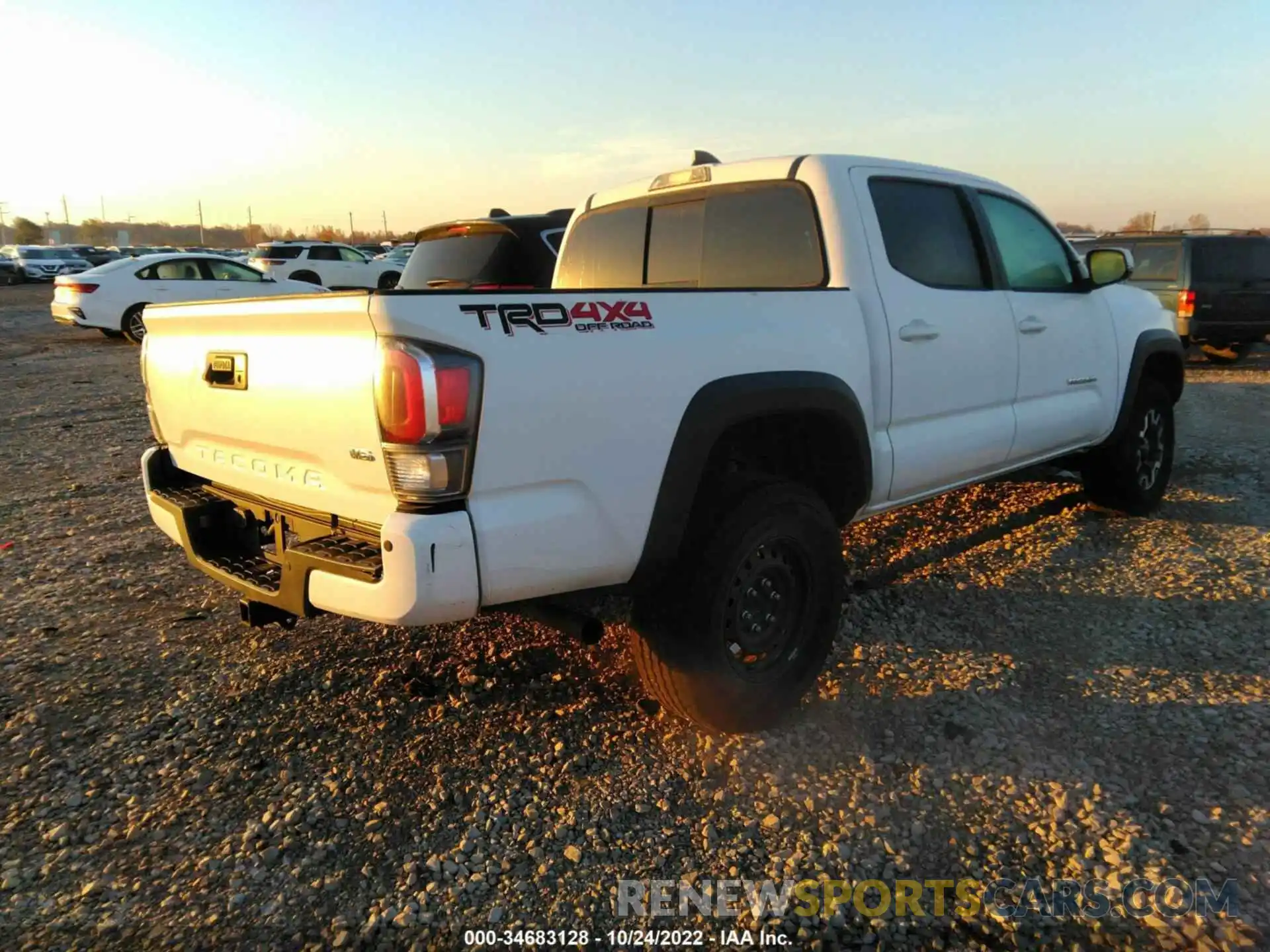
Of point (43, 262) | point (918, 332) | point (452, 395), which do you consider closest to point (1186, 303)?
Answer: point (918, 332)

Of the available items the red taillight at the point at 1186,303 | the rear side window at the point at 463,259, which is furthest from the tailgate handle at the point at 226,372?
the red taillight at the point at 1186,303

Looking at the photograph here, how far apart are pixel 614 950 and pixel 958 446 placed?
104 inches

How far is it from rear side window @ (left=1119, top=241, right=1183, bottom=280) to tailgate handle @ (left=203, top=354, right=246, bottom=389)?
39.4 ft

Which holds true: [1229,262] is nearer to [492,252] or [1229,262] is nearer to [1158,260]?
[1158,260]

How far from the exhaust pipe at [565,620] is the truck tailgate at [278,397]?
0.53m

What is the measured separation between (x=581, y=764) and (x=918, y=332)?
2175 millimetres

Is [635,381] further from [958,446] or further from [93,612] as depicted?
[93,612]

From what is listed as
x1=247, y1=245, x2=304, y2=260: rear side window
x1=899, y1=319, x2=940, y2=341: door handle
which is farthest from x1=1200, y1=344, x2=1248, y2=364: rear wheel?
x1=247, y1=245, x2=304, y2=260: rear side window

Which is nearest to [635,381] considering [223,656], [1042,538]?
[223,656]

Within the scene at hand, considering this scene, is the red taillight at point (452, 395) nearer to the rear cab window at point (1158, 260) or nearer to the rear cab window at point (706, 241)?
the rear cab window at point (706, 241)

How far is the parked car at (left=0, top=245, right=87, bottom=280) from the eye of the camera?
3947 cm

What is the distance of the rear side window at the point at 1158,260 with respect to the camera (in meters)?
11.8

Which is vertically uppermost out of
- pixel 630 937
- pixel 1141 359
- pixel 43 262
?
pixel 43 262

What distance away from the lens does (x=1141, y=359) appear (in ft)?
17.0
